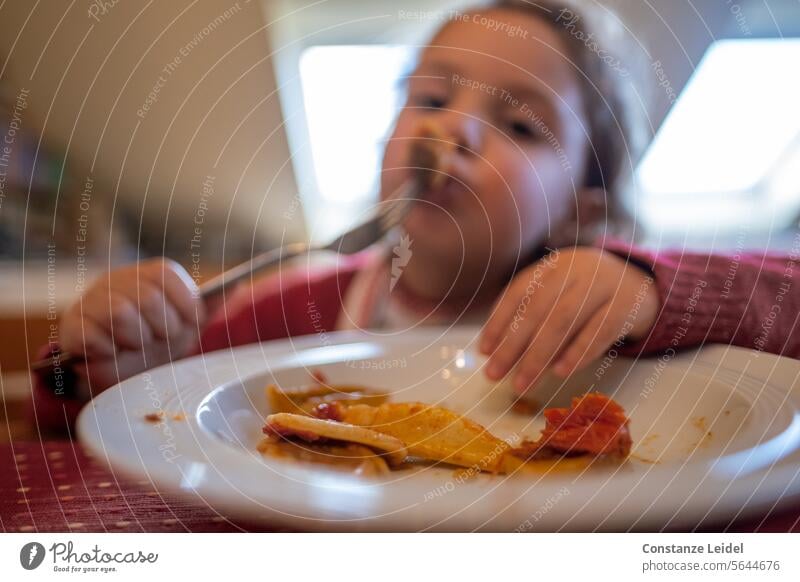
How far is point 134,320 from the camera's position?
1.21ft

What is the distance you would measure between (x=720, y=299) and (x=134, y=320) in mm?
292

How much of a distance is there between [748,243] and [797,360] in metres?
0.06

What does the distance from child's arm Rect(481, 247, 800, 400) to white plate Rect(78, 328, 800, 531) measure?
1 centimetres

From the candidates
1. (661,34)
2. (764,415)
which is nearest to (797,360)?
(764,415)

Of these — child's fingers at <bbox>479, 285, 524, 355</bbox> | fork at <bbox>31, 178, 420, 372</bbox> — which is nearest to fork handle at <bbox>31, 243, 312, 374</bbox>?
fork at <bbox>31, 178, 420, 372</bbox>

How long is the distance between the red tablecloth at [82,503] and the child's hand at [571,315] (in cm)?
10

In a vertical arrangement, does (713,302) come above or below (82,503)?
above

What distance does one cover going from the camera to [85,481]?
1.08 ft

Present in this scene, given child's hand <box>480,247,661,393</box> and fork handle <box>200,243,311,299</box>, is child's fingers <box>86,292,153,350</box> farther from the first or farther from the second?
child's hand <box>480,247,661,393</box>

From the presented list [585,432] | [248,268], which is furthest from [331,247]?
[585,432]

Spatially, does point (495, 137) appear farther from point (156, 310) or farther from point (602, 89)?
point (156, 310)

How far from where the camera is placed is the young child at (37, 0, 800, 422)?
0.36 metres

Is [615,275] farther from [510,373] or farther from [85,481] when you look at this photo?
[85,481]

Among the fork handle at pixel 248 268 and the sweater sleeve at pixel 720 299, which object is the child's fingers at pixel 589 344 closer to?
the sweater sleeve at pixel 720 299
